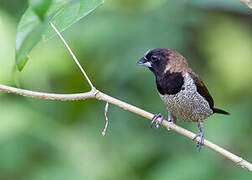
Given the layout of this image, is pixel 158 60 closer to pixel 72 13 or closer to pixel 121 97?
pixel 121 97

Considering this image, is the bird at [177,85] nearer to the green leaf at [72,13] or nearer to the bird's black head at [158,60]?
the bird's black head at [158,60]

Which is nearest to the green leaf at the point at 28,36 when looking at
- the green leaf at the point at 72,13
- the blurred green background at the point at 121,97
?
the green leaf at the point at 72,13

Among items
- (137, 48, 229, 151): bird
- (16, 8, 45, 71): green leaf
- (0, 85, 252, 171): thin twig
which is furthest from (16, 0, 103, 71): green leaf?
(137, 48, 229, 151): bird

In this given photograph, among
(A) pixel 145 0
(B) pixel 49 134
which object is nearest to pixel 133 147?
(B) pixel 49 134

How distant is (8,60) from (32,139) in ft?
2.62

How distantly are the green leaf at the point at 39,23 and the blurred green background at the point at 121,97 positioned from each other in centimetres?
256

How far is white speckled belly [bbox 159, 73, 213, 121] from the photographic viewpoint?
3.57 metres

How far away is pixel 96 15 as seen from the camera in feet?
16.6

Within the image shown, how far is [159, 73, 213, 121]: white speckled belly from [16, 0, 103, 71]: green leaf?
6.82 feet

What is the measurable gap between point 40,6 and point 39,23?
0.10 meters

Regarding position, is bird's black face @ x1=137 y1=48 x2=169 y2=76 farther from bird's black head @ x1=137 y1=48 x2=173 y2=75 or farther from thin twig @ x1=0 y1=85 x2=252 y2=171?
thin twig @ x1=0 y1=85 x2=252 y2=171

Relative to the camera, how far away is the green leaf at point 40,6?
1055mm

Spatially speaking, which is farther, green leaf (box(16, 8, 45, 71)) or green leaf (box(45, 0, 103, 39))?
green leaf (box(45, 0, 103, 39))

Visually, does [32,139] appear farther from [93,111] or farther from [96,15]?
[96,15]
